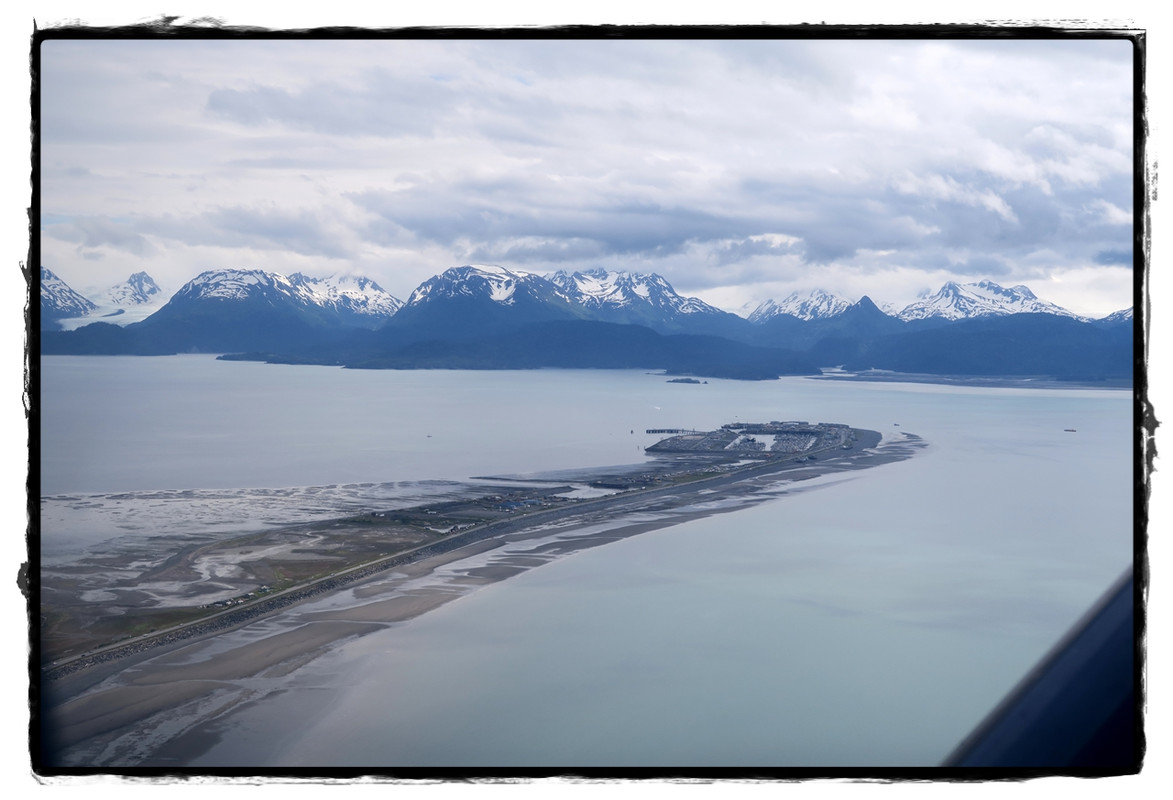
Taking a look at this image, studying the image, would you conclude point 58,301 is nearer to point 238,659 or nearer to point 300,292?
point 238,659

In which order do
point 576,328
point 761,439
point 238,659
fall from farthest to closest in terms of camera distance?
point 761,439, point 576,328, point 238,659

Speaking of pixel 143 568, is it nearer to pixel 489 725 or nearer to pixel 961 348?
pixel 489 725

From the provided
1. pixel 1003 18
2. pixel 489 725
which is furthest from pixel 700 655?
pixel 1003 18

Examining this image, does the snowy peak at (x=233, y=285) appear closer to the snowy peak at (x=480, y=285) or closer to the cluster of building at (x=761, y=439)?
the snowy peak at (x=480, y=285)

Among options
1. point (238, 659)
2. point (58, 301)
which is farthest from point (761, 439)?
point (58, 301)

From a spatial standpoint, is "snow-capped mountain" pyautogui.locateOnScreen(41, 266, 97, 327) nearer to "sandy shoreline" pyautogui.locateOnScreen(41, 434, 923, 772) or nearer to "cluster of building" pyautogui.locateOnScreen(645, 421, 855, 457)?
"sandy shoreline" pyautogui.locateOnScreen(41, 434, 923, 772)

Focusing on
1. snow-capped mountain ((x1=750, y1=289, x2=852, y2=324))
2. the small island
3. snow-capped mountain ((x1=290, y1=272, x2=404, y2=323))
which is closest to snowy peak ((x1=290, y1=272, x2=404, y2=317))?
snow-capped mountain ((x1=290, y1=272, x2=404, y2=323))
